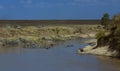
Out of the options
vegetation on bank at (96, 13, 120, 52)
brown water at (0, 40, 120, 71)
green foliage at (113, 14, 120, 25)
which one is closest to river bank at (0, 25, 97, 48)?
brown water at (0, 40, 120, 71)

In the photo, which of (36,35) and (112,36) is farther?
(36,35)

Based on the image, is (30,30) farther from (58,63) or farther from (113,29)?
(58,63)

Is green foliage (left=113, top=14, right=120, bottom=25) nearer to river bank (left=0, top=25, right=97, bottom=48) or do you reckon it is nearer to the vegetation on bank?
the vegetation on bank

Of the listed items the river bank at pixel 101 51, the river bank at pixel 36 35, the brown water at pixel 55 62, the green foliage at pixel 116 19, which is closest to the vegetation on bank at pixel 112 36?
the green foliage at pixel 116 19

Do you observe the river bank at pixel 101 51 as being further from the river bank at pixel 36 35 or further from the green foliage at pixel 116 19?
the river bank at pixel 36 35

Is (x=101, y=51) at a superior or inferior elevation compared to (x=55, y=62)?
superior

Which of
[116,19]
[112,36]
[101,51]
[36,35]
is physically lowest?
[36,35]

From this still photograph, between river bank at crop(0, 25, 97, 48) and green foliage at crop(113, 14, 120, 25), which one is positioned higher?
green foliage at crop(113, 14, 120, 25)

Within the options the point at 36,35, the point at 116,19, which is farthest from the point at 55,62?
the point at 36,35

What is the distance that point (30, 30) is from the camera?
74.5 meters

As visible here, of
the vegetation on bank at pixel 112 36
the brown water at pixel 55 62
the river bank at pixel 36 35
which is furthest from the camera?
the river bank at pixel 36 35

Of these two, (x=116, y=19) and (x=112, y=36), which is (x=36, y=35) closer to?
(x=116, y=19)

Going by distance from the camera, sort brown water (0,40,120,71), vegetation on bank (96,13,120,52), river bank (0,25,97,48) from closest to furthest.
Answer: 1. brown water (0,40,120,71)
2. vegetation on bank (96,13,120,52)
3. river bank (0,25,97,48)

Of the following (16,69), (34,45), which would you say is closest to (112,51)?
(16,69)
